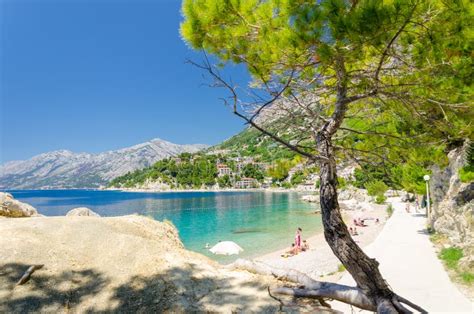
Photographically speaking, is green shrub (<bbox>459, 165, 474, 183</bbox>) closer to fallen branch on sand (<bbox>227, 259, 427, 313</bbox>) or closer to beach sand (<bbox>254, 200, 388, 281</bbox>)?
beach sand (<bbox>254, 200, 388, 281</bbox>)

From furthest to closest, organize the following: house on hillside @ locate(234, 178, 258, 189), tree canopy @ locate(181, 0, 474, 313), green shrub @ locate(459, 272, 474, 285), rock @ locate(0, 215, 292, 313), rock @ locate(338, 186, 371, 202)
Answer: house on hillside @ locate(234, 178, 258, 189), rock @ locate(338, 186, 371, 202), green shrub @ locate(459, 272, 474, 285), rock @ locate(0, 215, 292, 313), tree canopy @ locate(181, 0, 474, 313)

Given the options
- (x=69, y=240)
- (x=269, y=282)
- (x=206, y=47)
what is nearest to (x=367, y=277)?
(x=269, y=282)

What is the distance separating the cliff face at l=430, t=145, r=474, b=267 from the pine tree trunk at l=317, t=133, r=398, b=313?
6.80 m

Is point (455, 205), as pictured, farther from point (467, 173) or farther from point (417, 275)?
point (417, 275)

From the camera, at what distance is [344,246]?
393cm

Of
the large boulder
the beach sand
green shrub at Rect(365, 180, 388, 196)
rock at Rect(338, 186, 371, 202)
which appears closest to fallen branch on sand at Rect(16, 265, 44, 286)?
the large boulder

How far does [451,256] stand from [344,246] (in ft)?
31.9

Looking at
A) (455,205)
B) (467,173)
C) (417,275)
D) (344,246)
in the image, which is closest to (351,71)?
(344,246)

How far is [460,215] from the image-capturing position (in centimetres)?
1139

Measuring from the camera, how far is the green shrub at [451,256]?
10.4 metres

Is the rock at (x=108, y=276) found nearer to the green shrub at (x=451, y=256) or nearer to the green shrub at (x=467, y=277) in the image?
the green shrub at (x=467, y=277)

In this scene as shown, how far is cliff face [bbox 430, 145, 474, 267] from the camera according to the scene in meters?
10.1

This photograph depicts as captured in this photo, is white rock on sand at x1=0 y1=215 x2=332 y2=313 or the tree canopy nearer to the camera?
the tree canopy

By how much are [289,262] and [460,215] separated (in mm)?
8918
